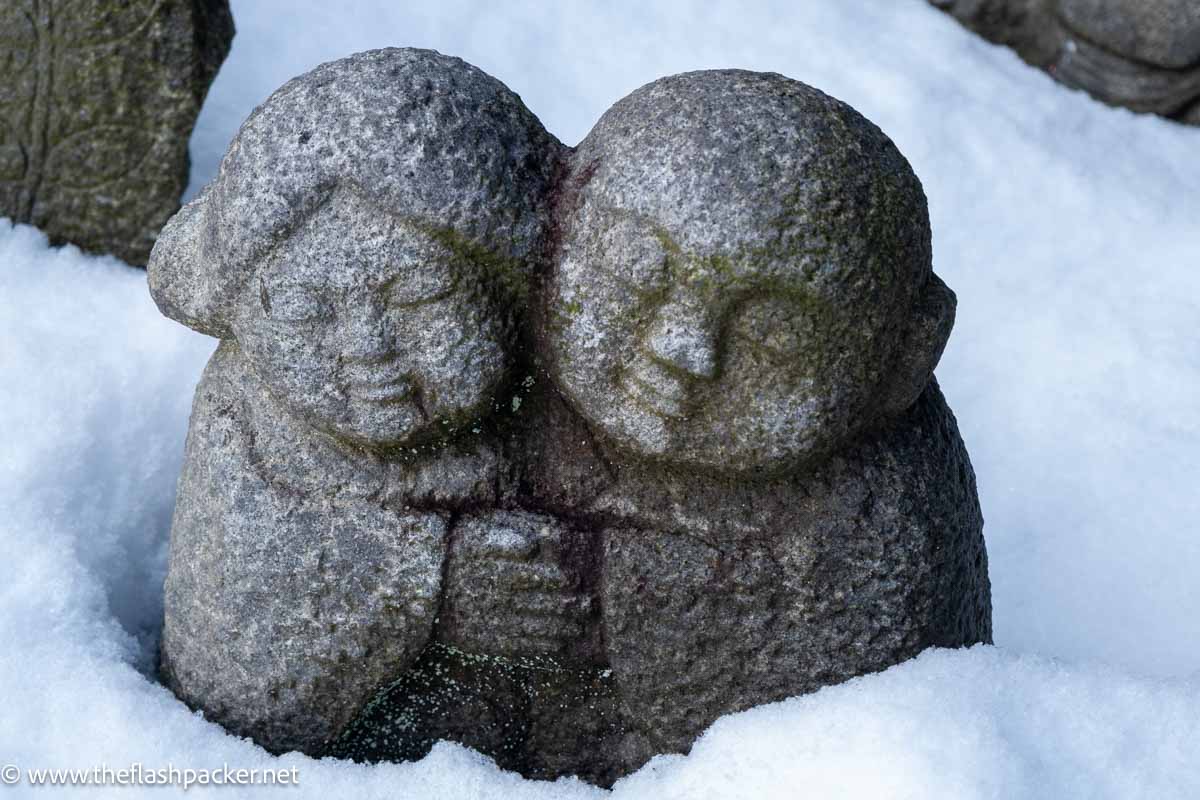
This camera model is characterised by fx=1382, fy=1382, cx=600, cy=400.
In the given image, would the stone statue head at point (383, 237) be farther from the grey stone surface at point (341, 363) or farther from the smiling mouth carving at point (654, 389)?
the smiling mouth carving at point (654, 389)

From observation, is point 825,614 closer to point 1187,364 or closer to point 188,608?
point 188,608

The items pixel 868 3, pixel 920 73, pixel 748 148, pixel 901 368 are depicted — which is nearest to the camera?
pixel 748 148

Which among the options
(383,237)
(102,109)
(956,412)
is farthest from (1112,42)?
(383,237)

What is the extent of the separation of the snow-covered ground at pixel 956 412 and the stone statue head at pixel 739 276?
1.09 ft

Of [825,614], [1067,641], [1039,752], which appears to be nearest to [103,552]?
[825,614]

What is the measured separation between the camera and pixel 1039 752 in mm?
1435

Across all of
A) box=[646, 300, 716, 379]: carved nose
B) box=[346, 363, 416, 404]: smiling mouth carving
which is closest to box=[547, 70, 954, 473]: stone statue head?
box=[646, 300, 716, 379]: carved nose

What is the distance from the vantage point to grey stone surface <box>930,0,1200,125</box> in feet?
9.78

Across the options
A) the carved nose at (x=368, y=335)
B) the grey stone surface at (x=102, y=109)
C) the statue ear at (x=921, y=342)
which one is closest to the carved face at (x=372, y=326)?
the carved nose at (x=368, y=335)

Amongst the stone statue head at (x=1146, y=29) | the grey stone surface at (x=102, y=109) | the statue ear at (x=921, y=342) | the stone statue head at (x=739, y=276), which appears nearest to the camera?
the stone statue head at (x=739, y=276)

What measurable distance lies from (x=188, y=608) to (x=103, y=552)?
11.7 inches

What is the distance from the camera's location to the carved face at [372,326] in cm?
135

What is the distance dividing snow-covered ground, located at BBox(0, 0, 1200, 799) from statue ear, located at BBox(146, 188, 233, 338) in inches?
16.2

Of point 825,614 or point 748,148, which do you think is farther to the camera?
point 825,614
